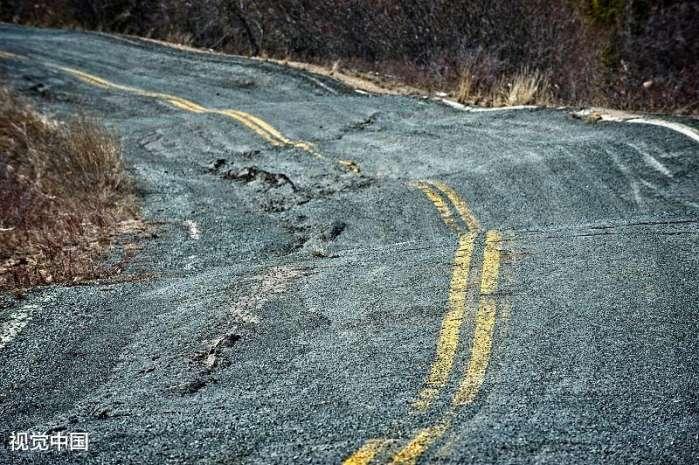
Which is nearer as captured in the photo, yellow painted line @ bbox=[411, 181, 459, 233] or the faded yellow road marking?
the faded yellow road marking

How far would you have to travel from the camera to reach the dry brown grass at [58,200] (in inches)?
323

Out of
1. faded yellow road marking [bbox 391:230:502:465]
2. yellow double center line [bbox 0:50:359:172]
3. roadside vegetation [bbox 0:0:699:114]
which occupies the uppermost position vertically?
roadside vegetation [bbox 0:0:699:114]

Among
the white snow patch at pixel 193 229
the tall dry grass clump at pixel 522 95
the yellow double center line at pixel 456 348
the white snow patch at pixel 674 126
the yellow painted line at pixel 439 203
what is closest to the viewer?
the yellow double center line at pixel 456 348

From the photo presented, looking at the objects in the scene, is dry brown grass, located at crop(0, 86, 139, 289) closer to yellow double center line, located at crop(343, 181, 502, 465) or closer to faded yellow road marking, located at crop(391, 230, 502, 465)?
yellow double center line, located at crop(343, 181, 502, 465)

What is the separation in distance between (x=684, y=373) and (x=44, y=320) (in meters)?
4.58

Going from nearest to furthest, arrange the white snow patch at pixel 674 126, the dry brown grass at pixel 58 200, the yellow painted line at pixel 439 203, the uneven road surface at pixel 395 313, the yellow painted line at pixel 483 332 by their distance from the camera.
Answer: the uneven road surface at pixel 395 313
the yellow painted line at pixel 483 332
the yellow painted line at pixel 439 203
the dry brown grass at pixel 58 200
the white snow patch at pixel 674 126

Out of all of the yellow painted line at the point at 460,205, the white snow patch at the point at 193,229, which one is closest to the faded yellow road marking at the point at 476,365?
the yellow painted line at the point at 460,205

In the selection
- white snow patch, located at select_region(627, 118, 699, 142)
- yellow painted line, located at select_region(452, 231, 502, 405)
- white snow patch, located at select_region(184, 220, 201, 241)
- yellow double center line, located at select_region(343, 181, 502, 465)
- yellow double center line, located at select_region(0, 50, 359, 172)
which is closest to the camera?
yellow double center line, located at select_region(343, 181, 502, 465)

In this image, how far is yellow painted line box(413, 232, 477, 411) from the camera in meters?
4.67

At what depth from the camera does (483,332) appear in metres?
5.32

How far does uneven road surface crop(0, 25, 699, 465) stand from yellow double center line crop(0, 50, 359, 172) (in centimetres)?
11

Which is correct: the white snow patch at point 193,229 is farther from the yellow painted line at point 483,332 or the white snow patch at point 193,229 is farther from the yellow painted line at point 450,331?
the yellow painted line at point 483,332

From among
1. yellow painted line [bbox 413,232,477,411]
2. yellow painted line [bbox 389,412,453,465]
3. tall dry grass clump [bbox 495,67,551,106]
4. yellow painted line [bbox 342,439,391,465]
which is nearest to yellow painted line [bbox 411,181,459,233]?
yellow painted line [bbox 413,232,477,411]

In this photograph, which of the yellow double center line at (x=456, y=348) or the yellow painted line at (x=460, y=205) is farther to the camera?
the yellow painted line at (x=460, y=205)
